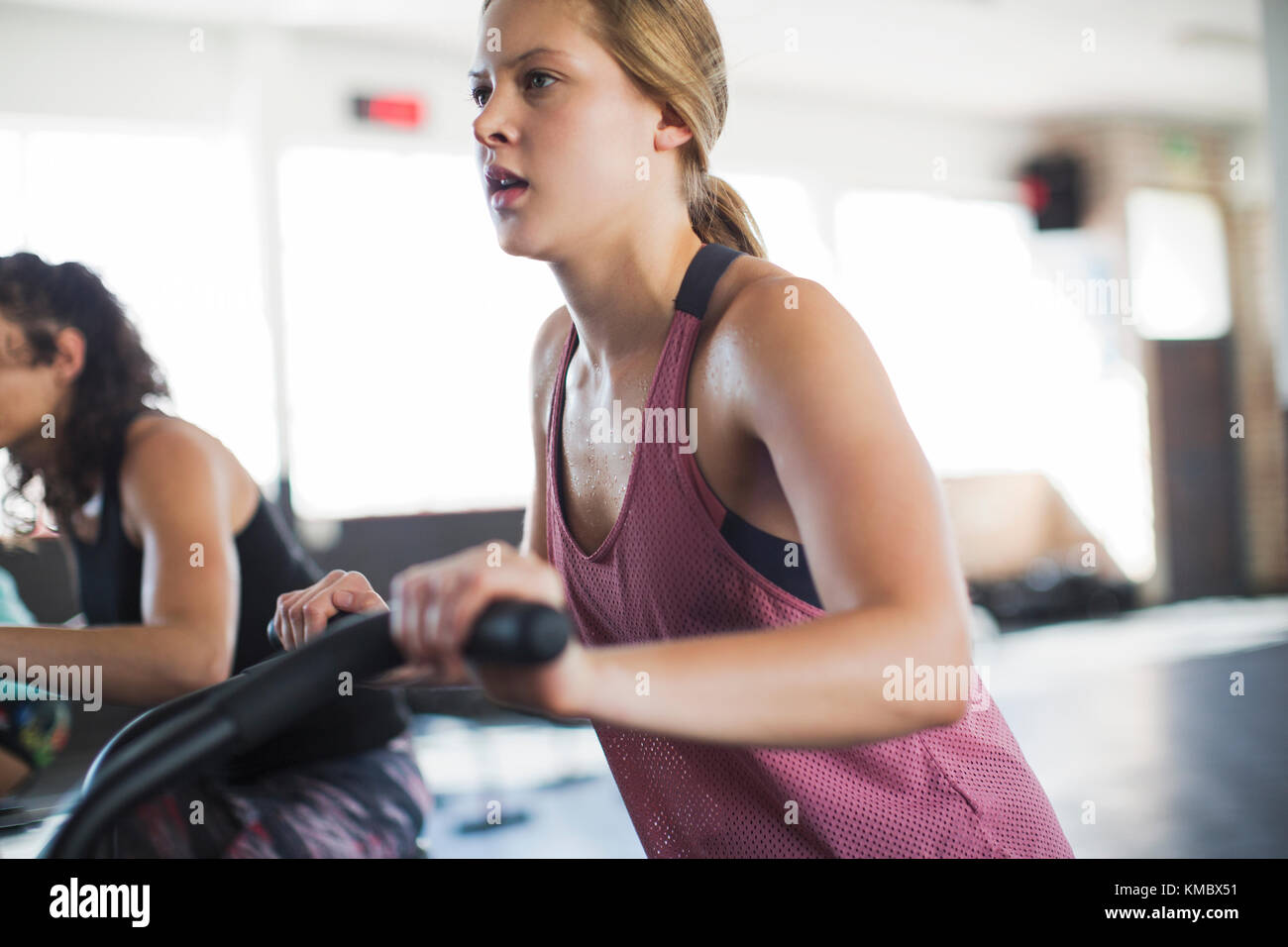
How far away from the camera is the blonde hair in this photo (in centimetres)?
84

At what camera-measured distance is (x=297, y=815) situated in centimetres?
127

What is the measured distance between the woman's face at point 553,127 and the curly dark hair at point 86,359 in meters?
0.84

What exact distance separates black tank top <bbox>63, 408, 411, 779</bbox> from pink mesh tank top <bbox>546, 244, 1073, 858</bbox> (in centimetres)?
61

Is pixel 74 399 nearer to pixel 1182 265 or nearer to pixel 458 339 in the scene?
pixel 458 339

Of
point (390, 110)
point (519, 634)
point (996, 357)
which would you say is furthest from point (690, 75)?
point (996, 357)

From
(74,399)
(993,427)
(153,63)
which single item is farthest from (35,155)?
(993,427)

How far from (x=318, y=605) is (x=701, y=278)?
385 mm

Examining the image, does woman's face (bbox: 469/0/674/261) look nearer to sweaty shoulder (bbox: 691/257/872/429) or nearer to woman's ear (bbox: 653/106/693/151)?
woman's ear (bbox: 653/106/693/151)

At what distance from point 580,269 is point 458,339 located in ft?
13.0

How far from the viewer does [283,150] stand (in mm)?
4441

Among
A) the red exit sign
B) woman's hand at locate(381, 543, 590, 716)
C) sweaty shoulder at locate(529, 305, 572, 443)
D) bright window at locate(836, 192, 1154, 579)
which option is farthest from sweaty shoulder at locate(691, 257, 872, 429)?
bright window at locate(836, 192, 1154, 579)

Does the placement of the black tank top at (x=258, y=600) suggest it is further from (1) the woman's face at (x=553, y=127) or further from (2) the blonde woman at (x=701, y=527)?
(1) the woman's face at (x=553, y=127)

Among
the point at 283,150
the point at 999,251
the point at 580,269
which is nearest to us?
the point at 580,269

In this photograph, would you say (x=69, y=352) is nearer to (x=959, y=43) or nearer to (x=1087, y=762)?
(x=1087, y=762)
